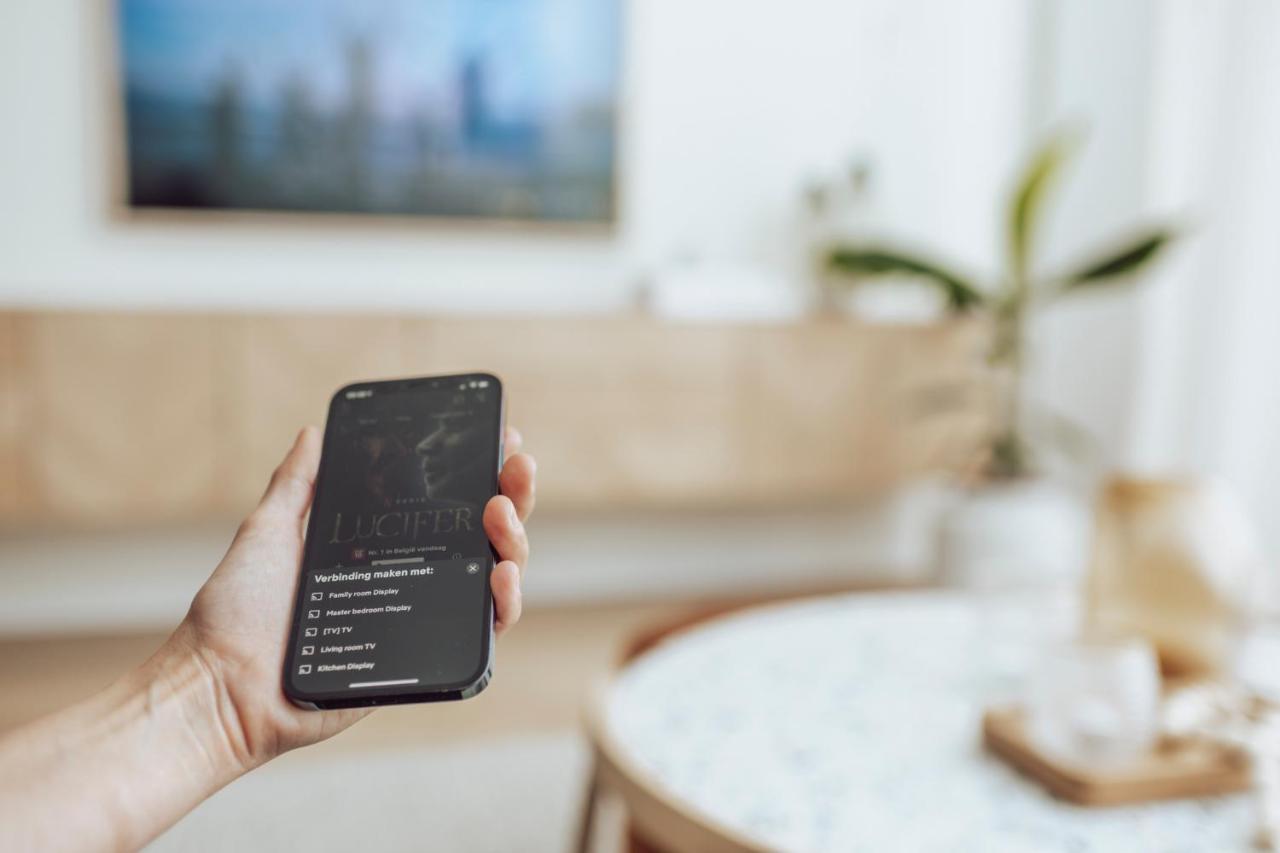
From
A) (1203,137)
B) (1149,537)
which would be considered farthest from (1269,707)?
(1203,137)

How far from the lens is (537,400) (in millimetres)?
2283

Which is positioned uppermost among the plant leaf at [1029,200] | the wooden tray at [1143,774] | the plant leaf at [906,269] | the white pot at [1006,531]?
the plant leaf at [1029,200]

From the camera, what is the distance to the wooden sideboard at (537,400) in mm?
2037

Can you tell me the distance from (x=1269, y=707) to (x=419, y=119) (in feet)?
6.92

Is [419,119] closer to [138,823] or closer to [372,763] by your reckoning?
[372,763]

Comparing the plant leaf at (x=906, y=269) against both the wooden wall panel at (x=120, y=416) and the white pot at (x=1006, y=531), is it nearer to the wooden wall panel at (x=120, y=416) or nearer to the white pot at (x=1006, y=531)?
the white pot at (x=1006, y=531)

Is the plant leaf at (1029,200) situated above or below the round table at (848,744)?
above

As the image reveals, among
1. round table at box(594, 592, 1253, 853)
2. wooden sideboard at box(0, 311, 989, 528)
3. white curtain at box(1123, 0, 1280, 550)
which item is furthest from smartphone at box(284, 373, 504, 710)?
white curtain at box(1123, 0, 1280, 550)

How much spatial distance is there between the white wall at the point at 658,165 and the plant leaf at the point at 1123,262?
555mm

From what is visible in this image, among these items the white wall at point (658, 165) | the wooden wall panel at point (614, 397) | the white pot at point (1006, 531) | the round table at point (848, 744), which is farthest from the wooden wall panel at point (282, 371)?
the white pot at point (1006, 531)

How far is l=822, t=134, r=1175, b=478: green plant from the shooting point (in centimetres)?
228

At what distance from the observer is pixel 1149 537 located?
988mm

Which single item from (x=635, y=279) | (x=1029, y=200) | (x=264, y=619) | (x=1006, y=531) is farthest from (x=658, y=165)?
(x=264, y=619)

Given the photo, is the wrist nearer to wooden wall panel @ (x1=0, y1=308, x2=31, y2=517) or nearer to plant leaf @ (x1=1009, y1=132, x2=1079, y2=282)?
wooden wall panel @ (x1=0, y1=308, x2=31, y2=517)
